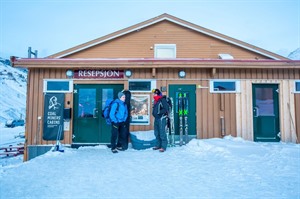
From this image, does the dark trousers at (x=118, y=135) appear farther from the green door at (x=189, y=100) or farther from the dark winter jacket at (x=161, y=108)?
the green door at (x=189, y=100)

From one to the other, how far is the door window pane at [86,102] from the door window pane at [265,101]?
6.00m

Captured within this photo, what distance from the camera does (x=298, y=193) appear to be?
3486mm

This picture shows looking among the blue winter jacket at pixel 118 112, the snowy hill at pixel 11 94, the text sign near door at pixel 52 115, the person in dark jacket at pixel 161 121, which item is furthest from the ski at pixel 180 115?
the snowy hill at pixel 11 94

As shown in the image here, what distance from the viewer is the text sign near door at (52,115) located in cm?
798

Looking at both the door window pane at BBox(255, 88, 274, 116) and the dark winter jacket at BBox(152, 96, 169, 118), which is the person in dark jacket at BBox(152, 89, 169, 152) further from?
the door window pane at BBox(255, 88, 274, 116)

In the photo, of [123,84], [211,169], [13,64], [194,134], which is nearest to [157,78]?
[123,84]

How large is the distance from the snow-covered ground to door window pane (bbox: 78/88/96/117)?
1887 mm

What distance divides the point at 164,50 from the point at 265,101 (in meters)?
5.26

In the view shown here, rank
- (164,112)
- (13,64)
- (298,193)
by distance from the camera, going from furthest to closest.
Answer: (13,64), (164,112), (298,193)

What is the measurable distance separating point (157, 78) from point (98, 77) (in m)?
2.12

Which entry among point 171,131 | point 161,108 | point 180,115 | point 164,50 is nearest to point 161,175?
point 161,108

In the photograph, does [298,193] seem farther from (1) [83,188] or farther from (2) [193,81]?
(2) [193,81]

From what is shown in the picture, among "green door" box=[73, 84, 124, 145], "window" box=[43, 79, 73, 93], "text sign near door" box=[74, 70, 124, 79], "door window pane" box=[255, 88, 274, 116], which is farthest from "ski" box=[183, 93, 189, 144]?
"window" box=[43, 79, 73, 93]

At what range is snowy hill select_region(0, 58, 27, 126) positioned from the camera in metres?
43.5
